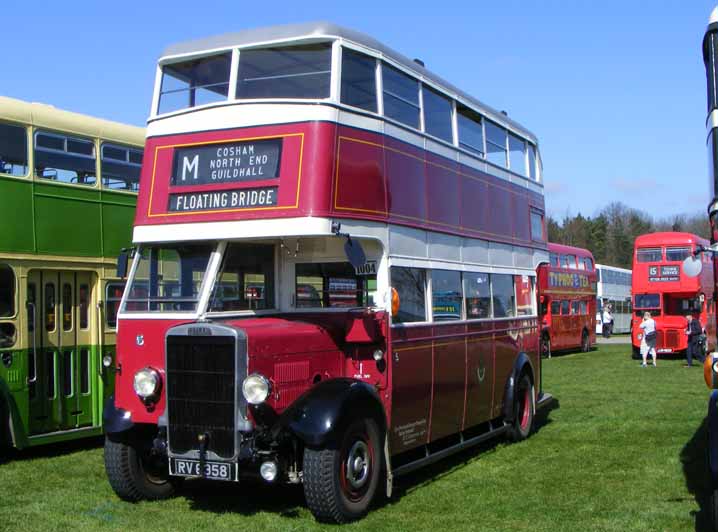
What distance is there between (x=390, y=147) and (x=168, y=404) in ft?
11.8

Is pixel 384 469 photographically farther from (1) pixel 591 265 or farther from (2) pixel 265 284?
(1) pixel 591 265

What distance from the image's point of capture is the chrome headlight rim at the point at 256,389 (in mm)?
7508

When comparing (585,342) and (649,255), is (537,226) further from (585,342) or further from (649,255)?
(585,342)

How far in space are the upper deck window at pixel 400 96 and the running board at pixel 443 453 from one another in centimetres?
382

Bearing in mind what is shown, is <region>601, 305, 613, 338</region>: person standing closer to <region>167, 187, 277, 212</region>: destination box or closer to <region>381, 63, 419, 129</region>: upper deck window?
<region>381, 63, 419, 129</region>: upper deck window

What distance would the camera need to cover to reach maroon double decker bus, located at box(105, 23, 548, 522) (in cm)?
784

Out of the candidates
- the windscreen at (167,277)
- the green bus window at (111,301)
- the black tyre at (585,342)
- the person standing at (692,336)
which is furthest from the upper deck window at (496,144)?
the black tyre at (585,342)

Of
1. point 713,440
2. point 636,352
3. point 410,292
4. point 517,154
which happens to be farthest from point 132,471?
point 636,352

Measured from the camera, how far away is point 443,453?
10219 mm

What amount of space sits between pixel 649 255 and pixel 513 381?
2254 cm

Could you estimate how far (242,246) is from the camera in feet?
28.9

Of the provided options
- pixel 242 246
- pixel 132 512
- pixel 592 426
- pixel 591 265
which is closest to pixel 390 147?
pixel 242 246

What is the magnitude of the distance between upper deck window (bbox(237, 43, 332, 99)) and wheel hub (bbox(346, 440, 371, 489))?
3.50 meters

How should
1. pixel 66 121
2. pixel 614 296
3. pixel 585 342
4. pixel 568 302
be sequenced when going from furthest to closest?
pixel 614 296, pixel 585 342, pixel 568 302, pixel 66 121
